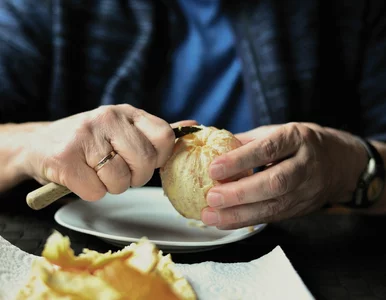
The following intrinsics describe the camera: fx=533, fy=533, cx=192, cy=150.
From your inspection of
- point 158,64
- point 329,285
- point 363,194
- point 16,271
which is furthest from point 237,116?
point 16,271

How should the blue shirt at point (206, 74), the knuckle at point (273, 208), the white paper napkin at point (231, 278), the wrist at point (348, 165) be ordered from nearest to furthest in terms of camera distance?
the white paper napkin at point (231, 278) → the knuckle at point (273, 208) → the wrist at point (348, 165) → the blue shirt at point (206, 74)

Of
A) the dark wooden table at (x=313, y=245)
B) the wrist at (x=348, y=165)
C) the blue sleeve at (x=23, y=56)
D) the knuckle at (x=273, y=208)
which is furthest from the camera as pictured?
the blue sleeve at (x=23, y=56)

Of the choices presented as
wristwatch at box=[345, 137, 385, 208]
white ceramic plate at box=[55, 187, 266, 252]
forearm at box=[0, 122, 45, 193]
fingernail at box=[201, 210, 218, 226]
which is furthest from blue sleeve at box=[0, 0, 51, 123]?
wristwatch at box=[345, 137, 385, 208]

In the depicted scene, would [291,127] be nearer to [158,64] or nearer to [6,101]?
[158,64]

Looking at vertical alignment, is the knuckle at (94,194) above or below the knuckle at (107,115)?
below

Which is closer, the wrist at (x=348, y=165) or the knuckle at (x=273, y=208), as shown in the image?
the knuckle at (x=273, y=208)

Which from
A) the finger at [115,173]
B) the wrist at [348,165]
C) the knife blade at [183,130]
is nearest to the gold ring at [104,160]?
the finger at [115,173]

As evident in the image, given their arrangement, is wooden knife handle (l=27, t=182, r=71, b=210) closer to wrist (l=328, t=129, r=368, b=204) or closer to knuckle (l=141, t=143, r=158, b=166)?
knuckle (l=141, t=143, r=158, b=166)

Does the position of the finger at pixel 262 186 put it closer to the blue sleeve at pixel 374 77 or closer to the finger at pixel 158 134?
the finger at pixel 158 134
